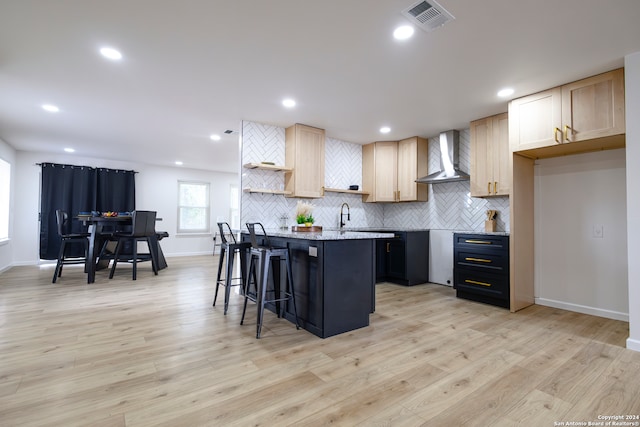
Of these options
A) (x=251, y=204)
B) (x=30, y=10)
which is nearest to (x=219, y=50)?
(x=30, y=10)

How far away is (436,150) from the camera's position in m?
5.26

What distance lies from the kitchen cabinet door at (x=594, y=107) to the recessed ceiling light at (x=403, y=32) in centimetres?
197

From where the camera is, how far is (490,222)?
4.24 meters

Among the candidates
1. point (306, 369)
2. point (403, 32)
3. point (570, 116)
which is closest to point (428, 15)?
point (403, 32)

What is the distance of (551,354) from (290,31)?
10.8 ft

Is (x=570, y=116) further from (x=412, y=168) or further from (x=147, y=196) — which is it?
Answer: (x=147, y=196)

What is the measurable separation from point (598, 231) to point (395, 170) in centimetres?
286

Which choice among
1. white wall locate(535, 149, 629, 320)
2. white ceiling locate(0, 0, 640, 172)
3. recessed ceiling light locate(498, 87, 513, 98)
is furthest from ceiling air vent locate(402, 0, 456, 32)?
white wall locate(535, 149, 629, 320)

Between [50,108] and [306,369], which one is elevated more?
[50,108]

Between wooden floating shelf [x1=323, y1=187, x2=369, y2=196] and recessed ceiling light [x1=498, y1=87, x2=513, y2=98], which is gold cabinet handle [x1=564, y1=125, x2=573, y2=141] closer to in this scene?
recessed ceiling light [x1=498, y1=87, x2=513, y2=98]

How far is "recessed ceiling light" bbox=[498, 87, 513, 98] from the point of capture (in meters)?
3.29

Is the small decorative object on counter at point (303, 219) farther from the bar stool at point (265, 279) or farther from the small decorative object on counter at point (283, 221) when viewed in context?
the small decorative object on counter at point (283, 221)

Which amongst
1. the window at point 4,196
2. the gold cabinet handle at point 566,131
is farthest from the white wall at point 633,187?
the window at point 4,196

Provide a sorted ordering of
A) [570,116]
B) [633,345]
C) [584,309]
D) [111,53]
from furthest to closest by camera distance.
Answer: [584,309]
[570,116]
[111,53]
[633,345]
